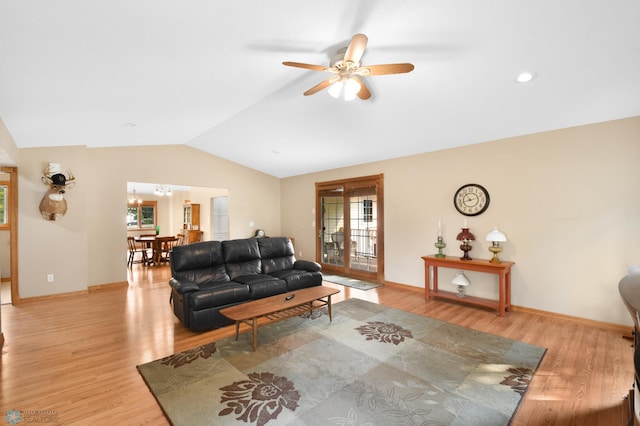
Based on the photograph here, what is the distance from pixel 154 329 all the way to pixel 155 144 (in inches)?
157

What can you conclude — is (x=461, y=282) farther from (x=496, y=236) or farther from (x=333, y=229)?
(x=333, y=229)

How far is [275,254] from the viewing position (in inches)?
198

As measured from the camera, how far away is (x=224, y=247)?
4.50 meters

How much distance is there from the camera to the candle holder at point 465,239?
169 inches

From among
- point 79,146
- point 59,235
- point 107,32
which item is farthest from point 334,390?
point 79,146

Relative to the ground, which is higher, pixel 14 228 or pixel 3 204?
pixel 3 204

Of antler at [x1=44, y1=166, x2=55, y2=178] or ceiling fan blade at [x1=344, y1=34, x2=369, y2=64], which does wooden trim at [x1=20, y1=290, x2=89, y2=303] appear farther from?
ceiling fan blade at [x1=344, y1=34, x2=369, y2=64]

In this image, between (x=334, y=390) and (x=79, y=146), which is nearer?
(x=334, y=390)

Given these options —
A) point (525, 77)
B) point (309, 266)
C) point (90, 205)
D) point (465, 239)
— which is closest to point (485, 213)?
point (465, 239)

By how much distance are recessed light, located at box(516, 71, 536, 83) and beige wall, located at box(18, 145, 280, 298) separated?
6026 millimetres

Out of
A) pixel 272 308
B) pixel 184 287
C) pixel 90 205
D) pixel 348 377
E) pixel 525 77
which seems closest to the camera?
pixel 348 377

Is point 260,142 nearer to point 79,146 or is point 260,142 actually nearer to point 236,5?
point 79,146

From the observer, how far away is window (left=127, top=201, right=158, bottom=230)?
1077 cm

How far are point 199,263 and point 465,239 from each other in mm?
4010
